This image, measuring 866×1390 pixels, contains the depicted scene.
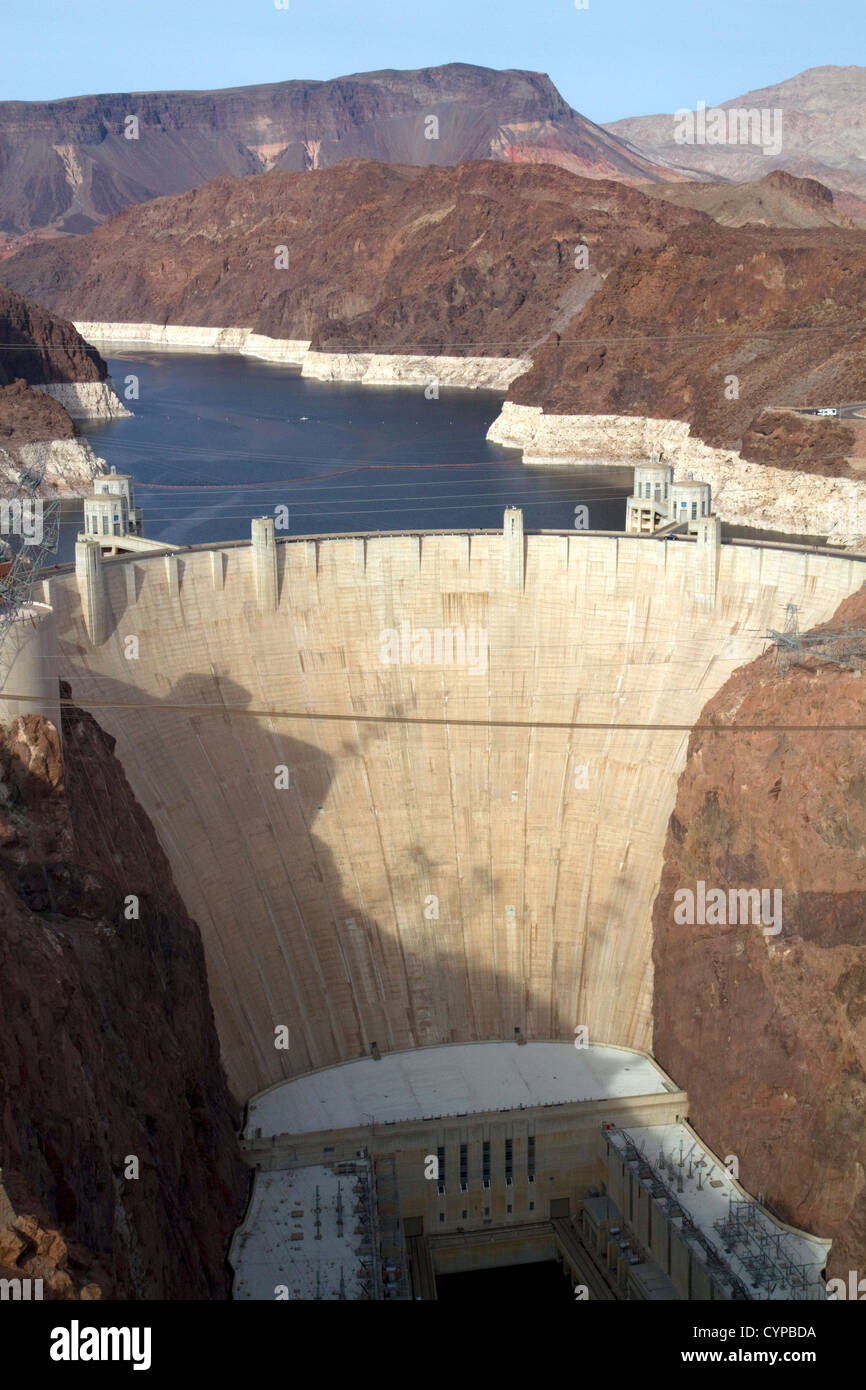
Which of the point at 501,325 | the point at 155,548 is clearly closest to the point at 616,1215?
the point at 155,548

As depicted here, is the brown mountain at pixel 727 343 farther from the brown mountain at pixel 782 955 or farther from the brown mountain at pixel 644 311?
the brown mountain at pixel 782 955

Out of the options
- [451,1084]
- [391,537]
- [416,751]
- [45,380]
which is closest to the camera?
[451,1084]

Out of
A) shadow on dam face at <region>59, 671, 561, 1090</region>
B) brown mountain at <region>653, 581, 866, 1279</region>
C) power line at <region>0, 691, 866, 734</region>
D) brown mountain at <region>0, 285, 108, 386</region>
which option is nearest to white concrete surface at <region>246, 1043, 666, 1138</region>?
shadow on dam face at <region>59, 671, 561, 1090</region>

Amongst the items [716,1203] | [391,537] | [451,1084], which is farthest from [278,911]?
[716,1203]

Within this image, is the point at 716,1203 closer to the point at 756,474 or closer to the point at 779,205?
the point at 756,474

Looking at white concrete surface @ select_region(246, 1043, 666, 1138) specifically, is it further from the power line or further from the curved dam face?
the power line

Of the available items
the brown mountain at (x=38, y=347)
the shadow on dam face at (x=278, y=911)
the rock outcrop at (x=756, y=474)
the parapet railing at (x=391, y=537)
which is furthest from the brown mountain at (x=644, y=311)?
the shadow on dam face at (x=278, y=911)
